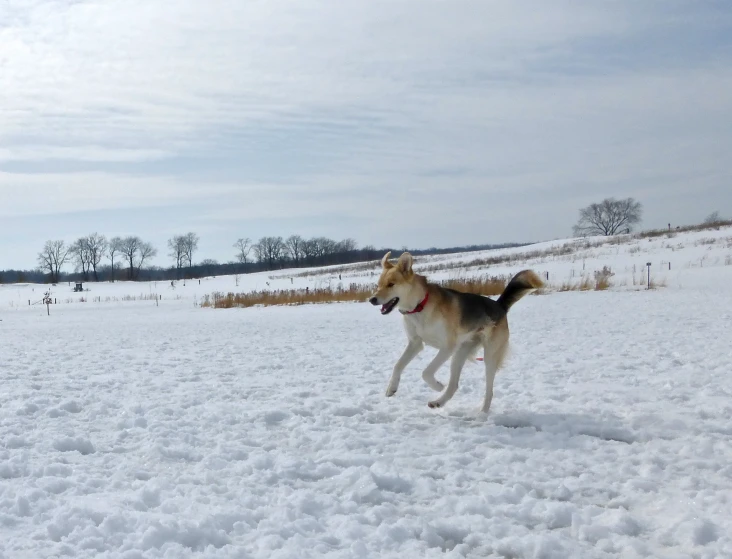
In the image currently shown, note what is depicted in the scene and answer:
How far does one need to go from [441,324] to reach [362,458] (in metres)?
2.02

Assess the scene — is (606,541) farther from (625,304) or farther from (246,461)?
(625,304)

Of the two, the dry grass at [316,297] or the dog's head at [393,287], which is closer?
the dog's head at [393,287]

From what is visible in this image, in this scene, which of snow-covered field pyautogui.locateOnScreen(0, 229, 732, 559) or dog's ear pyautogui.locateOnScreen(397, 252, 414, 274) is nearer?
snow-covered field pyautogui.locateOnScreen(0, 229, 732, 559)

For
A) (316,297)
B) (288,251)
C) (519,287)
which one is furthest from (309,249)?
(519,287)

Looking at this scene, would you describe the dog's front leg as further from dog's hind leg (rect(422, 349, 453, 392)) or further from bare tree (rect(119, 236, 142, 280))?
bare tree (rect(119, 236, 142, 280))

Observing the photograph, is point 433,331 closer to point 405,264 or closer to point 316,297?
point 405,264

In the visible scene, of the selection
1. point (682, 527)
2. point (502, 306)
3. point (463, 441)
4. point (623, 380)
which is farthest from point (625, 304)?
point (682, 527)

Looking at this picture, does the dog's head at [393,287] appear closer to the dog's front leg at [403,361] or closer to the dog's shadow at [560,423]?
the dog's front leg at [403,361]

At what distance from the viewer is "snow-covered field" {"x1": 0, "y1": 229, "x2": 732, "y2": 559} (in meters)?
3.36

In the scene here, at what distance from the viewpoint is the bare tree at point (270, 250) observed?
129 meters

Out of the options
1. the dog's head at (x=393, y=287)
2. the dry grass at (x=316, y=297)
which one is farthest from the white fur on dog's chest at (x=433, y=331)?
the dry grass at (x=316, y=297)

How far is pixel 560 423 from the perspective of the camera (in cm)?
570

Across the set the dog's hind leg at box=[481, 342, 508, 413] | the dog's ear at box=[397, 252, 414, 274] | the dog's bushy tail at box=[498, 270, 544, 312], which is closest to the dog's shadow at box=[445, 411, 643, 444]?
the dog's hind leg at box=[481, 342, 508, 413]

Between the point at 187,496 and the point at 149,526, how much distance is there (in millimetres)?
546
